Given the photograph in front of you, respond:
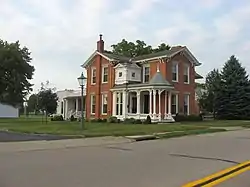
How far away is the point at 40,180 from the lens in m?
8.41

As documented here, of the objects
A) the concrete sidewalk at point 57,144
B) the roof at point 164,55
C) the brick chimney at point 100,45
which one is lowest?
the concrete sidewalk at point 57,144

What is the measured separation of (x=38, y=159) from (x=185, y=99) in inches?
1219

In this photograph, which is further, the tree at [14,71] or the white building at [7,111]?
the white building at [7,111]

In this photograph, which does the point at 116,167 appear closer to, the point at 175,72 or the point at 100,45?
the point at 175,72

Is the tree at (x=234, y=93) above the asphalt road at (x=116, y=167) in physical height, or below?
above

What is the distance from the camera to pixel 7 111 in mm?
74000

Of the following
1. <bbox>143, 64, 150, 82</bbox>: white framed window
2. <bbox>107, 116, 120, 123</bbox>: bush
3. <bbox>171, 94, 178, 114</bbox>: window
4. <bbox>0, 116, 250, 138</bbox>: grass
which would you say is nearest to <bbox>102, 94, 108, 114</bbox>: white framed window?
<bbox>107, 116, 120, 123</bbox>: bush

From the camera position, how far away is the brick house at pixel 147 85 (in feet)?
125

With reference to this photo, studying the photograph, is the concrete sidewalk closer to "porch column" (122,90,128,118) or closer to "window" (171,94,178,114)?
→ "porch column" (122,90,128,118)

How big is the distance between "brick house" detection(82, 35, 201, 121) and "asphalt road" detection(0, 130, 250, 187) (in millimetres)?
22788

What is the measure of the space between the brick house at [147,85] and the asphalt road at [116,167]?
74.8 feet

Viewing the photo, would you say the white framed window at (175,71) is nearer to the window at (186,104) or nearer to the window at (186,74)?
the window at (186,74)

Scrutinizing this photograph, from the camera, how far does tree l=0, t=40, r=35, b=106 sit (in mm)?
52466

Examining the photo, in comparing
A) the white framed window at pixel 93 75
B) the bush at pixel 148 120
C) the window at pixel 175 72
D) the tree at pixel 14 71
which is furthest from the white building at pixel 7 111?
the bush at pixel 148 120
